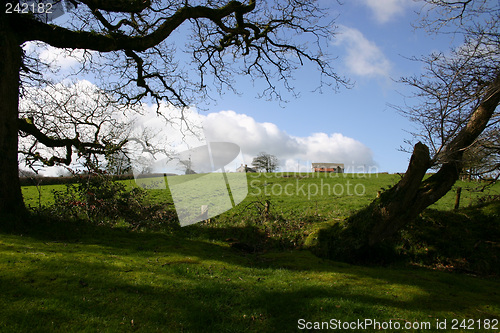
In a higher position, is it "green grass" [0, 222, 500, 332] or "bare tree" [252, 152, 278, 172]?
"bare tree" [252, 152, 278, 172]

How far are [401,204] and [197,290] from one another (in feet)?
21.0

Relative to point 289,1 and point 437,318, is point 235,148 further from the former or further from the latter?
point 437,318

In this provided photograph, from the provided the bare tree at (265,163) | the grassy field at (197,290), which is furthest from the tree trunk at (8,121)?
the bare tree at (265,163)

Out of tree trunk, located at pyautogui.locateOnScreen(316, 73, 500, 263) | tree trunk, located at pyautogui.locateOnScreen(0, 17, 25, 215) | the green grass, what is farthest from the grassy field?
tree trunk, located at pyautogui.locateOnScreen(316, 73, 500, 263)

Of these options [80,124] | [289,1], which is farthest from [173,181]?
[289,1]

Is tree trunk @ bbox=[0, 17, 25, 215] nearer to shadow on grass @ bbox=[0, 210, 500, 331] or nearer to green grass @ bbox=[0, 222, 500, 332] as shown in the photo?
shadow on grass @ bbox=[0, 210, 500, 331]

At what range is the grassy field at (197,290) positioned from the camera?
4.36m

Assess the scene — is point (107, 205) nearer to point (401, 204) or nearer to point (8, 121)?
point (8, 121)

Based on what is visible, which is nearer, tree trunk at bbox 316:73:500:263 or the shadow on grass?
the shadow on grass

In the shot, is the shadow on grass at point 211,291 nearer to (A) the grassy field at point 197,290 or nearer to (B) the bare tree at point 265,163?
(A) the grassy field at point 197,290

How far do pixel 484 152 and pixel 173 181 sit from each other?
27.0 metres

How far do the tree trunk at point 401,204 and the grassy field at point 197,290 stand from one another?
100cm

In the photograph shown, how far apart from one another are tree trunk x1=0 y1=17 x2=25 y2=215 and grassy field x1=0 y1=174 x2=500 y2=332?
82cm

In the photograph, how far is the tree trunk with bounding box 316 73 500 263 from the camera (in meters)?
7.92
